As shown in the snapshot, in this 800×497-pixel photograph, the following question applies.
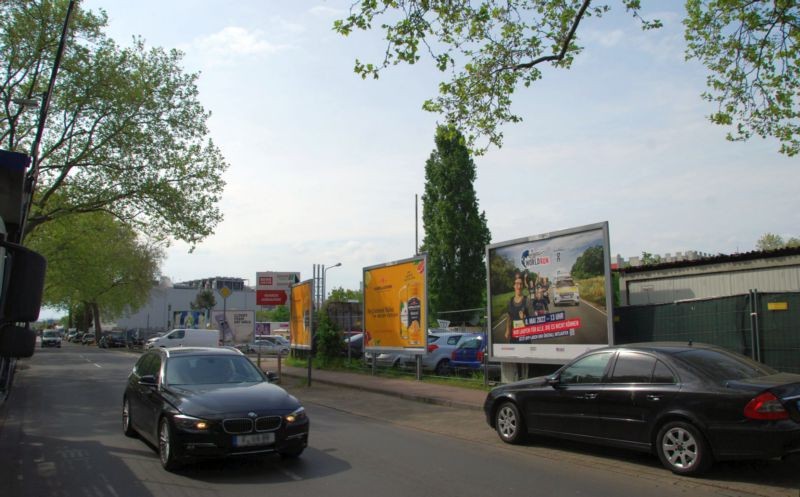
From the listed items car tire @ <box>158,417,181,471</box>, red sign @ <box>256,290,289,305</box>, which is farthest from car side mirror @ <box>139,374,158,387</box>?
red sign @ <box>256,290,289,305</box>

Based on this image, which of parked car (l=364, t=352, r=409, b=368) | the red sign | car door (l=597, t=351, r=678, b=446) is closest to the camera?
car door (l=597, t=351, r=678, b=446)

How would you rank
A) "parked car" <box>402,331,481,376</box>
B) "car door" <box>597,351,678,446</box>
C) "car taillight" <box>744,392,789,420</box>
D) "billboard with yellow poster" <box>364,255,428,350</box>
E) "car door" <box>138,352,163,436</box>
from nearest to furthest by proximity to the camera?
1. "car taillight" <box>744,392,789,420</box>
2. "car door" <box>597,351,678,446</box>
3. "car door" <box>138,352,163,436</box>
4. "billboard with yellow poster" <box>364,255,428,350</box>
5. "parked car" <box>402,331,481,376</box>

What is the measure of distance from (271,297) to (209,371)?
65.4 ft

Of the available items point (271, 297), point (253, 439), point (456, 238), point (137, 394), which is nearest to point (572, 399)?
point (253, 439)

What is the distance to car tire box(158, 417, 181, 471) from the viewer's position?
7.48 meters

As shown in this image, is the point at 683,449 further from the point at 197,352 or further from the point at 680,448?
the point at 197,352

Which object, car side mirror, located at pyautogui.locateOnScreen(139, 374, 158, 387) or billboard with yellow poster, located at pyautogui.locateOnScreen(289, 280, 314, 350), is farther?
billboard with yellow poster, located at pyautogui.locateOnScreen(289, 280, 314, 350)

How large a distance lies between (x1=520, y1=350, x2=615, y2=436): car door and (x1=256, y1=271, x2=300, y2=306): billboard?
20558mm

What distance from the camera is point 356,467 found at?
798cm

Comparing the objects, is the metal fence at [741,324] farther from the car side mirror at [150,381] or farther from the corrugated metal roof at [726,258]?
the car side mirror at [150,381]

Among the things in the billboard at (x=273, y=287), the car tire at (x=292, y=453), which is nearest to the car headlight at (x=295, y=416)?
the car tire at (x=292, y=453)

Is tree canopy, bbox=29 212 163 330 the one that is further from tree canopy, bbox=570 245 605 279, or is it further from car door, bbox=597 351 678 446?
car door, bbox=597 351 678 446

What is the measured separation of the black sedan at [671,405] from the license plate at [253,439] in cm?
387

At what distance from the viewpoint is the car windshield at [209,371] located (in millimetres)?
8688
